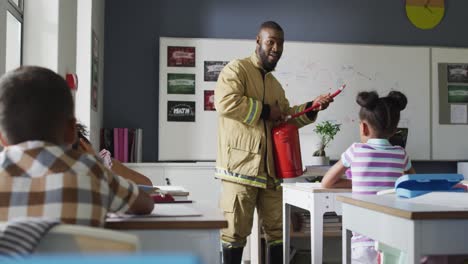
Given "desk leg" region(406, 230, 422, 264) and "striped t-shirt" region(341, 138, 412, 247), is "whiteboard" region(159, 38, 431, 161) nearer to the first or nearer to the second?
"striped t-shirt" region(341, 138, 412, 247)

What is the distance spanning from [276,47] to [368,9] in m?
2.37

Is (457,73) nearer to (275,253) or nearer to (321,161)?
(321,161)

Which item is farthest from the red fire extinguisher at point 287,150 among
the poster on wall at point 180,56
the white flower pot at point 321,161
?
the poster on wall at point 180,56

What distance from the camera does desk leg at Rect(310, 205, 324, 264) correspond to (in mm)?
3062

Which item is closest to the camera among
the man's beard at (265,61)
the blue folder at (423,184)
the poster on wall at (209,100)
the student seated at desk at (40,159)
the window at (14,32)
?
the student seated at desk at (40,159)

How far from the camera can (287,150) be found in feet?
10.4

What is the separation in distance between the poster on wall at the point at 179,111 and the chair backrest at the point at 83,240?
4087 mm

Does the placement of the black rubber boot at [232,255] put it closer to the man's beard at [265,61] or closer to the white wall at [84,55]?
the man's beard at [265,61]

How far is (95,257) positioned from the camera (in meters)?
0.45

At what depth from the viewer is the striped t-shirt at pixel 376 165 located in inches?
100.0

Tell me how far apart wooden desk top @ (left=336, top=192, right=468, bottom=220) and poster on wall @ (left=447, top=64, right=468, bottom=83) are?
140 inches

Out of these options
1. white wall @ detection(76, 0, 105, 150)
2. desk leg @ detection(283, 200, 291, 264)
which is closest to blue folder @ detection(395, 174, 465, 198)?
desk leg @ detection(283, 200, 291, 264)

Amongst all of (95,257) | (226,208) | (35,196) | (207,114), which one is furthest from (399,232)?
(207,114)

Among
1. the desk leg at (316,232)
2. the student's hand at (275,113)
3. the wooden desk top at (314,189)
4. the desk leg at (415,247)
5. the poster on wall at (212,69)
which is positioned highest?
the poster on wall at (212,69)
